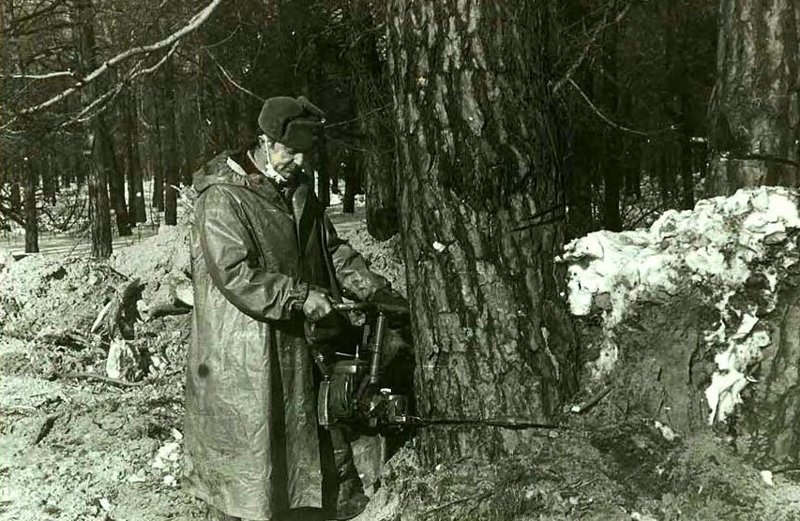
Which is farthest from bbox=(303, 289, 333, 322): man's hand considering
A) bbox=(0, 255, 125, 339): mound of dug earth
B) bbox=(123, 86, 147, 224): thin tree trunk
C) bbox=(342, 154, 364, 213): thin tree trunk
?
bbox=(342, 154, 364, 213): thin tree trunk

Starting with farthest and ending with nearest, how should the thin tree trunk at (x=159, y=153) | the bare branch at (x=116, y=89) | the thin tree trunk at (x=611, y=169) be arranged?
the thin tree trunk at (x=159, y=153) → the thin tree trunk at (x=611, y=169) → the bare branch at (x=116, y=89)

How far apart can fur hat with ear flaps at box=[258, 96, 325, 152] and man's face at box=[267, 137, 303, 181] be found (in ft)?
0.18

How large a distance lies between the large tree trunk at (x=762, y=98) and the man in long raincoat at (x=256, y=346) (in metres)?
2.32

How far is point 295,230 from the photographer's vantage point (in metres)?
3.79

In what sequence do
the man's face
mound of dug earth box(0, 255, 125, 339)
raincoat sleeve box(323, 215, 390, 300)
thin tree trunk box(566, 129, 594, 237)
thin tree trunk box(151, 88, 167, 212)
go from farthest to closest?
thin tree trunk box(151, 88, 167, 212) < thin tree trunk box(566, 129, 594, 237) < mound of dug earth box(0, 255, 125, 339) < raincoat sleeve box(323, 215, 390, 300) < the man's face

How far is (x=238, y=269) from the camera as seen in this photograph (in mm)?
3432

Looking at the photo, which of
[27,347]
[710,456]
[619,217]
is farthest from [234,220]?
[619,217]

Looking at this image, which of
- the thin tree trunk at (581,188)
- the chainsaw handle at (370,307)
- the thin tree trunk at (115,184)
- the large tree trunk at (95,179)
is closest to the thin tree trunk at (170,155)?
the thin tree trunk at (115,184)

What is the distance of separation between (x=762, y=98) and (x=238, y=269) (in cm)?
293

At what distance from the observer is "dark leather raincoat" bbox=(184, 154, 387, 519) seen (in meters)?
3.50

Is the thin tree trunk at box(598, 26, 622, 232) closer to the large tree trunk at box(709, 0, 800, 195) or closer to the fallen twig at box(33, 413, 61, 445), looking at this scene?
the large tree trunk at box(709, 0, 800, 195)

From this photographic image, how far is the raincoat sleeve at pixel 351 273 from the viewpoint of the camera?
4012mm

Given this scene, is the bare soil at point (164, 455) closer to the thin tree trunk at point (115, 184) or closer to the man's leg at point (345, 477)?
the man's leg at point (345, 477)

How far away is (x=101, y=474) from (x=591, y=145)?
9.62 metres
